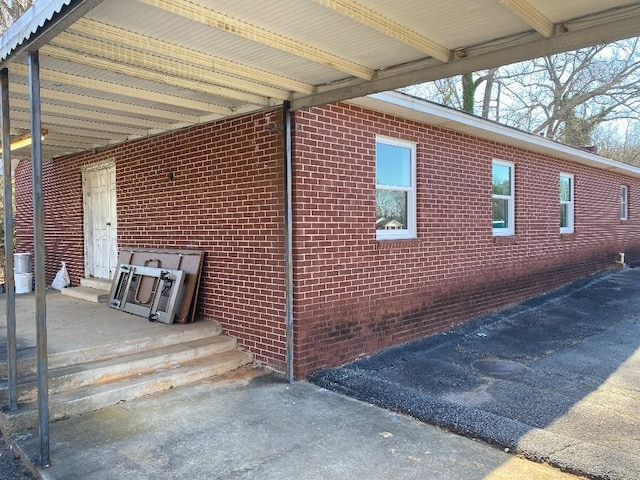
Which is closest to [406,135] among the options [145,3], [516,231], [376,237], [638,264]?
[376,237]

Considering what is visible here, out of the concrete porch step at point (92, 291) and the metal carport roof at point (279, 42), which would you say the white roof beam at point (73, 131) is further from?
the concrete porch step at point (92, 291)

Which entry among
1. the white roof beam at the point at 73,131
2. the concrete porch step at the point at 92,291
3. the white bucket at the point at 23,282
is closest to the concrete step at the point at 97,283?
the concrete porch step at the point at 92,291

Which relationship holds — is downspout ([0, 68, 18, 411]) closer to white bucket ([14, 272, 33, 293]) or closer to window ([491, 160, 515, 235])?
white bucket ([14, 272, 33, 293])

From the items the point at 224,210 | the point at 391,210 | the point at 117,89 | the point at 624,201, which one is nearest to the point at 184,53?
the point at 117,89

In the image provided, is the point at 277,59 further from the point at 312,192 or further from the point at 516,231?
the point at 516,231

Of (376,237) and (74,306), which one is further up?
(376,237)

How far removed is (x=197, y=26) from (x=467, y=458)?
354 centimetres

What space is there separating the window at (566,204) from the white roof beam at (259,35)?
890cm

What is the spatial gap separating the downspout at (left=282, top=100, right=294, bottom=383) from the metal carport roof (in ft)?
0.96

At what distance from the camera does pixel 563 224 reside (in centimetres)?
1133

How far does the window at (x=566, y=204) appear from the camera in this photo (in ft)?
36.8

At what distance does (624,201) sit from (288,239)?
45.1 feet

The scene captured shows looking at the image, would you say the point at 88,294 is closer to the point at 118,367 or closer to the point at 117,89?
the point at 118,367

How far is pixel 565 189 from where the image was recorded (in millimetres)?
11359
